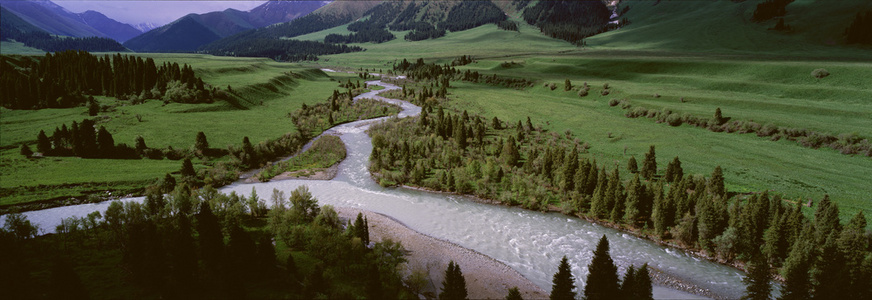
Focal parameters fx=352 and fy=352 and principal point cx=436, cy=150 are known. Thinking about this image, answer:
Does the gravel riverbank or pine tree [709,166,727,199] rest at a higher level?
pine tree [709,166,727,199]

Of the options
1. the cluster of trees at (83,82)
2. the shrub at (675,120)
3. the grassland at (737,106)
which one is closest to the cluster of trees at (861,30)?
the grassland at (737,106)

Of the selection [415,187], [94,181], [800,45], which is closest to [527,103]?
[415,187]

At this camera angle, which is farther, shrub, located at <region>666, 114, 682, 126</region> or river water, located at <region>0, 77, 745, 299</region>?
shrub, located at <region>666, 114, 682, 126</region>

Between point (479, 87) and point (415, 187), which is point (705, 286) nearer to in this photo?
point (415, 187)

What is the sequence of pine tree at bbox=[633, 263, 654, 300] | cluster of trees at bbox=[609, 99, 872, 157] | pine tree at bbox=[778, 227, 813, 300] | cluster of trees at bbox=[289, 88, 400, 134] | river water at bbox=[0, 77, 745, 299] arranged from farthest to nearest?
cluster of trees at bbox=[289, 88, 400, 134] → cluster of trees at bbox=[609, 99, 872, 157] → river water at bbox=[0, 77, 745, 299] → pine tree at bbox=[633, 263, 654, 300] → pine tree at bbox=[778, 227, 813, 300]

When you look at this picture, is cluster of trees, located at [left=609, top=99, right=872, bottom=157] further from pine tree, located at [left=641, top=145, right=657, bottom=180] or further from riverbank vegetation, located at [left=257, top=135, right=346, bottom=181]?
riverbank vegetation, located at [left=257, top=135, right=346, bottom=181]

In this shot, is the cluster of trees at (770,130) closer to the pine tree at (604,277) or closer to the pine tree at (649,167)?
the pine tree at (649,167)

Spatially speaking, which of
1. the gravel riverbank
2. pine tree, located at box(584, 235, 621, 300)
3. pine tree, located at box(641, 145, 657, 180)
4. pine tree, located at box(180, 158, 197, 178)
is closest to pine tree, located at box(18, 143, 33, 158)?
pine tree, located at box(180, 158, 197, 178)

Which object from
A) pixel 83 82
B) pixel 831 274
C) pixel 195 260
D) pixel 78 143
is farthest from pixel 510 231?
pixel 83 82
